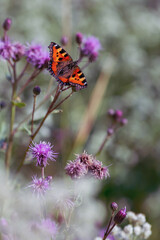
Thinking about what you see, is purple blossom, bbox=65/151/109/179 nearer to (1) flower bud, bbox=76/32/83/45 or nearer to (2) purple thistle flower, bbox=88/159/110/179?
(2) purple thistle flower, bbox=88/159/110/179

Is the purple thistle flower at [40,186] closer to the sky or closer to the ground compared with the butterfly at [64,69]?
closer to the ground

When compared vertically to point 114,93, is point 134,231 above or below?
below

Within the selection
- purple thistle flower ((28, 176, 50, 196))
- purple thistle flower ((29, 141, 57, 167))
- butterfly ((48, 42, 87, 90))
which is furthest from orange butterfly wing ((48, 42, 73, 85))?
purple thistle flower ((28, 176, 50, 196))

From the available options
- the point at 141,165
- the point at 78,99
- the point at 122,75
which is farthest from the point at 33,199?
the point at 122,75

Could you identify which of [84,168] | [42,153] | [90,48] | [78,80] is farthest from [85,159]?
[90,48]

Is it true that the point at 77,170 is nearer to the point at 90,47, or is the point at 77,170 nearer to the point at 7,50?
the point at 7,50

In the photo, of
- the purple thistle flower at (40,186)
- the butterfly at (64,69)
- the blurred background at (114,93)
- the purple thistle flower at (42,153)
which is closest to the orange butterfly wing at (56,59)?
the butterfly at (64,69)

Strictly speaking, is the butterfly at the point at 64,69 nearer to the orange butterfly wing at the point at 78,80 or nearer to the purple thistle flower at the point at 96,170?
the orange butterfly wing at the point at 78,80
